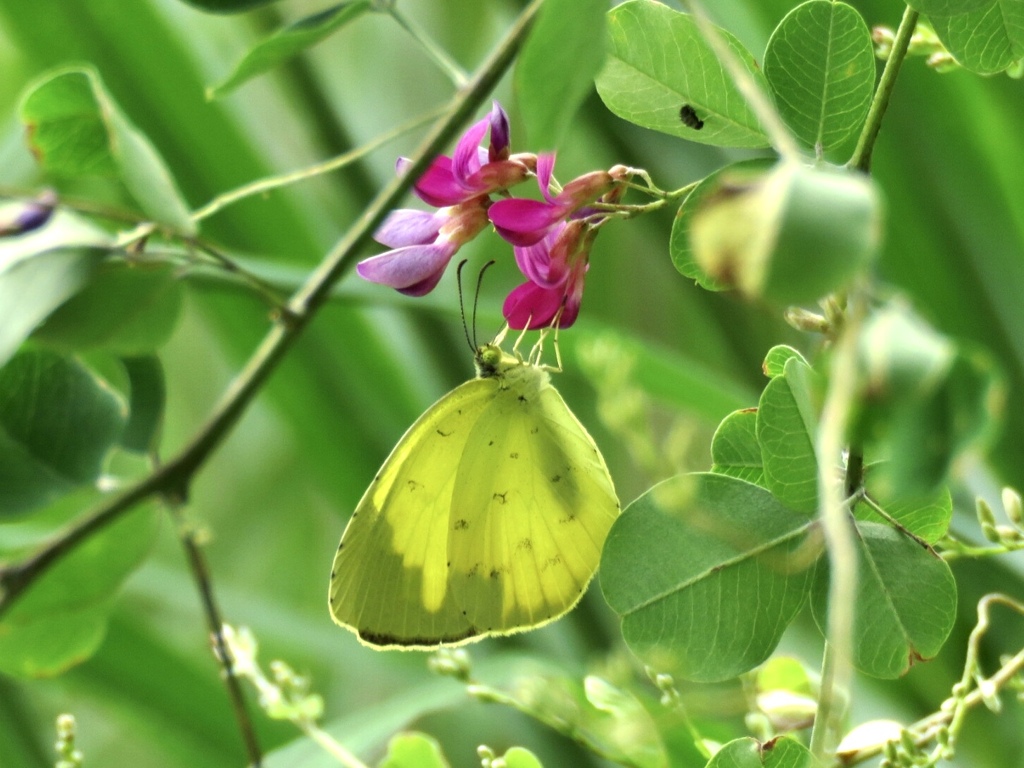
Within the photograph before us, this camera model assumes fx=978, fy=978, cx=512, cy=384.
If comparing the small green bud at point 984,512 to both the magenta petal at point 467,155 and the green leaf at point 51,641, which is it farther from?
the green leaf at point 51,641

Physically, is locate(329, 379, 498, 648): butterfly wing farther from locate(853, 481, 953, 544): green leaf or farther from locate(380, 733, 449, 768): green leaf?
locate(853, 481, 953, 544): green leaf

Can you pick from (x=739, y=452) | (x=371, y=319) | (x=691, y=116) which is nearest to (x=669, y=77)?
(x=691, y=116)

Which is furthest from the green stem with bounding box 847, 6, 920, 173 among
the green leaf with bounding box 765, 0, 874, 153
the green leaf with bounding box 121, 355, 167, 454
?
the green leaf with bounding box 121, 355, 167, 454

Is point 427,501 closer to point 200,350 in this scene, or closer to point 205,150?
point 205,150

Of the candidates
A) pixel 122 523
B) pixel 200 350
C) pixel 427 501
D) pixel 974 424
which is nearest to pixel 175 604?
pixel 200 350

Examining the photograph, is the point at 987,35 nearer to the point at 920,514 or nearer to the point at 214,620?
the point at 920,514

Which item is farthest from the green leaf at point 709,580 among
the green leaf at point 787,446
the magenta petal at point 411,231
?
the magenta petal at point 411,231

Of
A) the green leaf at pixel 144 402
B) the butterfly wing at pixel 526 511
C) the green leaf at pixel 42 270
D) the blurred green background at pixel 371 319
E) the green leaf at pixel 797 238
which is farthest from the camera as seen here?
the blurred green background at pixel 371 319
